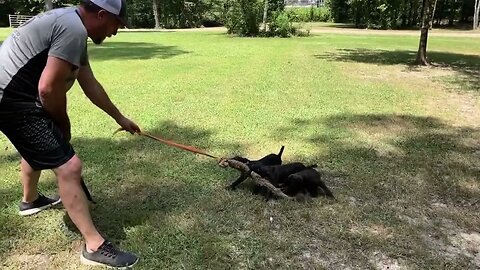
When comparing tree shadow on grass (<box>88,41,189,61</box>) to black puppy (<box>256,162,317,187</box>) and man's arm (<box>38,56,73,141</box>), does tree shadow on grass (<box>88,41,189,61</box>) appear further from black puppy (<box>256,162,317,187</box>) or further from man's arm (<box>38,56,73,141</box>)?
man's arm (<box>38,56,73,141</box>)

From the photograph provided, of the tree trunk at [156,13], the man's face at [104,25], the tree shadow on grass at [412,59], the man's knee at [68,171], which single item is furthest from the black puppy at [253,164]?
the tree trunk at [156,13]

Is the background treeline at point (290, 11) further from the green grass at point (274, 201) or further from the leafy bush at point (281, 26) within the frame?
the green grass at point (274, 201)

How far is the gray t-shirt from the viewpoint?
7.64 ft

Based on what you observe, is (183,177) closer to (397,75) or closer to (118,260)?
(118,260)

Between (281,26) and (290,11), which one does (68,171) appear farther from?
(290,11)

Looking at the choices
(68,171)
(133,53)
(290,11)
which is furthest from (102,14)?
(290,11)

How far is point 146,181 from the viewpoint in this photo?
13.4ft

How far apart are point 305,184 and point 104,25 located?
2005mm

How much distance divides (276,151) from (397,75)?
21.1 ft

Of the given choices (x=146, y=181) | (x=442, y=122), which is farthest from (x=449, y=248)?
(x=442, y=122)

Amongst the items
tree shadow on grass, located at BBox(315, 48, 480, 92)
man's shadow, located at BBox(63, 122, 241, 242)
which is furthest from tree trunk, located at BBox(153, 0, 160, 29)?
man's shadow, located at BBox(63, 122, 241, 242)

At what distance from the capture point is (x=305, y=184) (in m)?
3.74

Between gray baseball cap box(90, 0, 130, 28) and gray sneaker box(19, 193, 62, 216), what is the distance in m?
1.64

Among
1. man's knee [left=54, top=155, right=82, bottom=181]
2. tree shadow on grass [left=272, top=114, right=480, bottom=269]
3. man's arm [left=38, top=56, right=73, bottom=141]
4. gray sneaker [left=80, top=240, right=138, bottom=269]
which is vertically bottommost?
tree shadow on grass [left=272, top=114, right=480, bottom=269]
